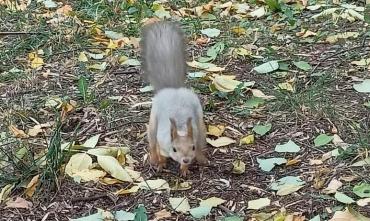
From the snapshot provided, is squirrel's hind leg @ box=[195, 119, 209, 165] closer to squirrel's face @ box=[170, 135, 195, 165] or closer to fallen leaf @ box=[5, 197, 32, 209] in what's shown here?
squirrel's face @ box=[170, 135, 195, 165]

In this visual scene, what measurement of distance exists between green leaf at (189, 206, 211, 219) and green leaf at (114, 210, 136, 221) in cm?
20

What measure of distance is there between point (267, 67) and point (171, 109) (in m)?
0.99

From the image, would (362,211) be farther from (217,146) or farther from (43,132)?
(43,132)

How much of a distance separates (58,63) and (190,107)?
1312 millimetres

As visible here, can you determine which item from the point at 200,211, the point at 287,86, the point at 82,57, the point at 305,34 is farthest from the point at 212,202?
the point at 305,34

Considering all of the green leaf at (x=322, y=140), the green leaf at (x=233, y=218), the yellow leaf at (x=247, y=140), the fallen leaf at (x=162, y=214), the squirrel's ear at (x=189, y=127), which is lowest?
the fallen leaf at (x=162, y=214)

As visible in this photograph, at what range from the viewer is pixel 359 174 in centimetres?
285

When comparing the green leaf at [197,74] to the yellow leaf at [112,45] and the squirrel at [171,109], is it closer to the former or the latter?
the squirrel at [171,109]

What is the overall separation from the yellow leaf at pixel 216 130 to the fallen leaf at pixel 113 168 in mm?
462

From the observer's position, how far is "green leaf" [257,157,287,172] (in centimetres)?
298

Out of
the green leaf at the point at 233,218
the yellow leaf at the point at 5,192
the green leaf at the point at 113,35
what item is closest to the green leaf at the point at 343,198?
the green leaf at the point at 233,218

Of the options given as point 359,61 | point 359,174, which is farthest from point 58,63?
point 359,174

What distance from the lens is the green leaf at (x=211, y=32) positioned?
173 inches

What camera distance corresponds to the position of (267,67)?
153 inches
